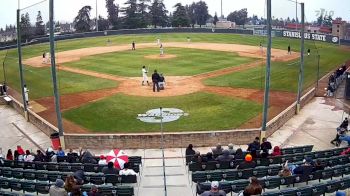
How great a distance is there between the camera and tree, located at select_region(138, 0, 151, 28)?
95.3m

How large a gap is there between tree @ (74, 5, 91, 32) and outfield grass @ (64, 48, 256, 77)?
53.7 m

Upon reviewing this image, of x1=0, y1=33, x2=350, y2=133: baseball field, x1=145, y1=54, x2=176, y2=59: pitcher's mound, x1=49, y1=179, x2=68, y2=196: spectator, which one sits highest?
x1=145, y1=54, x2=176, y2=59: pitcher's mound

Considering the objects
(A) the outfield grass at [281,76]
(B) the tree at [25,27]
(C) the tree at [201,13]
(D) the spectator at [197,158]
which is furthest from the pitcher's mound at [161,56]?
(C) the tree at [201,13]

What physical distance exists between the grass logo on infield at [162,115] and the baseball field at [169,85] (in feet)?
1.46

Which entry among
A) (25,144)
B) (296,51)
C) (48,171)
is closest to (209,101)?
(25,144)

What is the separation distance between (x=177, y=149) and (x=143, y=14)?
287 ft

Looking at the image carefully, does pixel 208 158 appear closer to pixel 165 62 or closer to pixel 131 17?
pixel 165 62

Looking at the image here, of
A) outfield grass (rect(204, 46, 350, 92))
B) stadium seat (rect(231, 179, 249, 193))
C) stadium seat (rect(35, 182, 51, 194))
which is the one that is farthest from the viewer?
outfield grass (rect(204, 46, 350, 92))

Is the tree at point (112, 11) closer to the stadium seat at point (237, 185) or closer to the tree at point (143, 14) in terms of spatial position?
the tree at point (143, 14)

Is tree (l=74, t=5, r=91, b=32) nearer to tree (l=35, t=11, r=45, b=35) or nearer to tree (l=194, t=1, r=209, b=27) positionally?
tree (l=194, t=1, r=209, b=27)

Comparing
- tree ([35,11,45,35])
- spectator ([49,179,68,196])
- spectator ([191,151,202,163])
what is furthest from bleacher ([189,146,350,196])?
tree ([35,11,45,35])

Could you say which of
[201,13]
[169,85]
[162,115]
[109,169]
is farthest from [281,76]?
[201,13]

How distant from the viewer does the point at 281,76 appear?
35688mm

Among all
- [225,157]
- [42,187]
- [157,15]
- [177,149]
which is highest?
[157,15]
